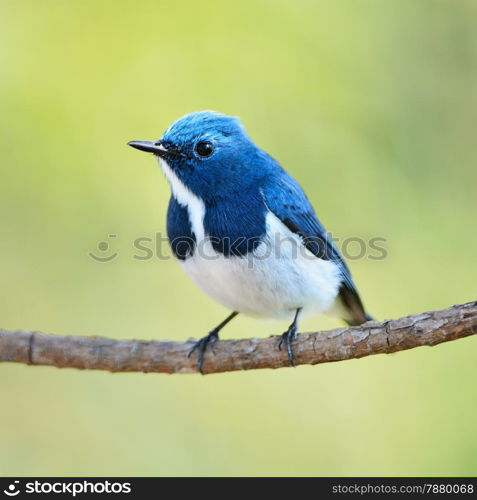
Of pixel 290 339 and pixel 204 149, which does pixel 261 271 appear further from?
pixel 204 149

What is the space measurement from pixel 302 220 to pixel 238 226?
572 millimetres

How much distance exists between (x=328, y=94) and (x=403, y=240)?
1404 millimetres

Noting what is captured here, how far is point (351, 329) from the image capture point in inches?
147

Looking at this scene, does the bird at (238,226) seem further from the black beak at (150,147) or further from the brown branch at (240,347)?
the brown branch at (240,347)

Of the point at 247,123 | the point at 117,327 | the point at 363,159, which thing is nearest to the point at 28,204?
the point at 117,327

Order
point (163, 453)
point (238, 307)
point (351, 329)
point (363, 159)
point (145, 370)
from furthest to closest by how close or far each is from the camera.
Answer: point (363, 159) → point (163, 453) → point (238, 307) → point (145, 370) → point (351, 329)

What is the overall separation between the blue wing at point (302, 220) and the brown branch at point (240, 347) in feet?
2.63

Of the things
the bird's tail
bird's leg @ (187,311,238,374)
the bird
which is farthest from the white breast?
the bird's tail

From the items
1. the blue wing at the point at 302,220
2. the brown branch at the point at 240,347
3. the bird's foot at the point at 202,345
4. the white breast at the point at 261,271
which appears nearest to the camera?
the brown branch at the point at 240,347

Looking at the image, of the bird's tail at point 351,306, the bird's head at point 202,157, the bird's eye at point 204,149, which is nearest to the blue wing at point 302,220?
the bird's tail at point 351,306

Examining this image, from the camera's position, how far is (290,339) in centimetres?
421

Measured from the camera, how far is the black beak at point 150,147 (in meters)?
4.46

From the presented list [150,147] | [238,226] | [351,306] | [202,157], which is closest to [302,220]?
[238,226]

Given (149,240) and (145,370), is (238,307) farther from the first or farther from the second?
(149,240)
